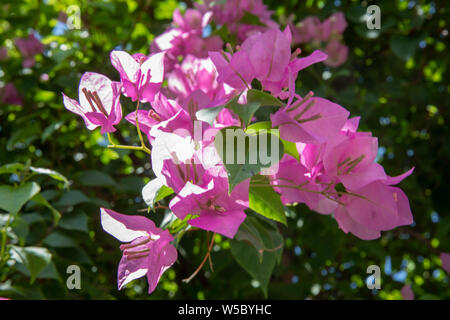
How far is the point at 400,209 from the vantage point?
2.10ft

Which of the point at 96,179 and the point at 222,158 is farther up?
the point at 222,158

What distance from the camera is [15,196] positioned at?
0.82 m

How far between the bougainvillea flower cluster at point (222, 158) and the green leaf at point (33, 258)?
0.36m

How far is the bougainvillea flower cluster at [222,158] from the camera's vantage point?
55cm

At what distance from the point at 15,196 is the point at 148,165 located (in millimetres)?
642

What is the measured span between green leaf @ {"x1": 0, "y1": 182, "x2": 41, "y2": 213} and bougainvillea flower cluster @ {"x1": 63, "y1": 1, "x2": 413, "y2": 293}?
0.81ft

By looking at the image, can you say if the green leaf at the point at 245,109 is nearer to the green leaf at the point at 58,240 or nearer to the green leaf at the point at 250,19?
the green leaf at the point at 58,240

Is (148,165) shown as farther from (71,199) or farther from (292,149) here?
(292,149)

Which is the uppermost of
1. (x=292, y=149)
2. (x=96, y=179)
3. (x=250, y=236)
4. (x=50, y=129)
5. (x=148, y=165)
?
(x=292, y=149)

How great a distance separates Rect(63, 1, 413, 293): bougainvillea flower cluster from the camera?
0.55 m

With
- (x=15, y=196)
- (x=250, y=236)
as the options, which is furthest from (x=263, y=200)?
(x=15, y=196)

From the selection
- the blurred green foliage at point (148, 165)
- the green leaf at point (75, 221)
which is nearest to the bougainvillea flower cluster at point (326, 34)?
the blurred green foliage at point (148, 165)
